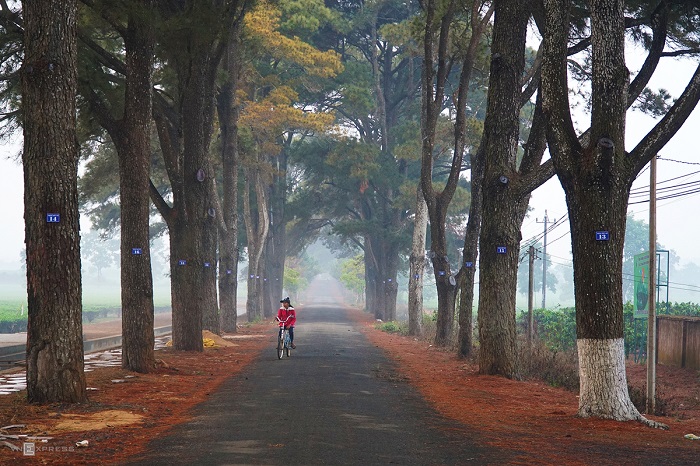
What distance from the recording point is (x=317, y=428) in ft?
39.8

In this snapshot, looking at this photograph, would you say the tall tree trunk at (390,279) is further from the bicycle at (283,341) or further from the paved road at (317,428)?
the paved road at (317,428)

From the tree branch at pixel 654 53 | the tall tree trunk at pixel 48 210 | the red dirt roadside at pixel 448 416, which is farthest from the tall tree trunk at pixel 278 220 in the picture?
the tall tree trunk at pixel 48 210

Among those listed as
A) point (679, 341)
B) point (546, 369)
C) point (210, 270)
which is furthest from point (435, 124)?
point (679, 341)

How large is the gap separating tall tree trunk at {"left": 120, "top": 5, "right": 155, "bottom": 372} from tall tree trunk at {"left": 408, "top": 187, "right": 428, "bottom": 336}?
795 inches

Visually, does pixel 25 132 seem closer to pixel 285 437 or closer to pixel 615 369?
pixel 285 437

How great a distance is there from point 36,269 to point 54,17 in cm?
382

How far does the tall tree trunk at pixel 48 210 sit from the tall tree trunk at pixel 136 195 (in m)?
5.44

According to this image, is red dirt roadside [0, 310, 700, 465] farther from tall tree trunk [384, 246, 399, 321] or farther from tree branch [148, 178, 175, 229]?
tall tree trunk [384, 246, 399, 321]

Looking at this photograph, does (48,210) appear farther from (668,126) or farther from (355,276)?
(355,276)

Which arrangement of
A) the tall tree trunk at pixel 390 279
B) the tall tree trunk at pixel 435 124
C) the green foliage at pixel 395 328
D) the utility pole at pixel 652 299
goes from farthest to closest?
the tall tree trunk at pixel 390 279 < the green foliage at pixel 395 328 < the tall tree trunk at pixel 435 124 < the utility pole at pixel 652 299

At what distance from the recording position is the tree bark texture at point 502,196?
818 inches

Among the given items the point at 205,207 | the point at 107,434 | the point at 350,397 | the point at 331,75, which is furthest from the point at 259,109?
the point at 107,434

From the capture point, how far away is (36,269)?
13.8 m

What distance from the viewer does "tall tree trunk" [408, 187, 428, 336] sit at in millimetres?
39562
